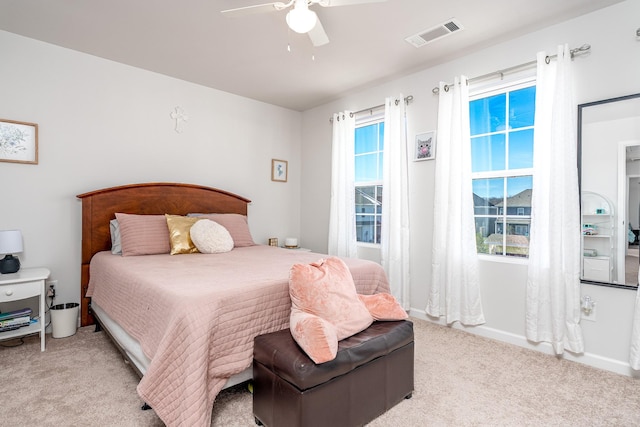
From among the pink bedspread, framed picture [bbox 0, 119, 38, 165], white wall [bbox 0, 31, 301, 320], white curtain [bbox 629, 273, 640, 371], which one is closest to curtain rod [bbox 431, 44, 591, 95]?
white curtain [bbox 629, 273, 640, 371]

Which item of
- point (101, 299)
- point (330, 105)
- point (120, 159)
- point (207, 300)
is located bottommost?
point (101, 299)

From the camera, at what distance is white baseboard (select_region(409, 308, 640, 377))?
2275mm

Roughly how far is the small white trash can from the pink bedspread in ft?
2.27

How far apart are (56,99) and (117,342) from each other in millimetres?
2262

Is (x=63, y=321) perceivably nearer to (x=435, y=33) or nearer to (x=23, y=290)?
(x=23, y=290)

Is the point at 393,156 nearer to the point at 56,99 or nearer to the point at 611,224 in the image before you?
the point at 611,224

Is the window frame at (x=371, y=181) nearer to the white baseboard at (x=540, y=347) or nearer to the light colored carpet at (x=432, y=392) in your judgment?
the white baseboard at (x=540, y=347)

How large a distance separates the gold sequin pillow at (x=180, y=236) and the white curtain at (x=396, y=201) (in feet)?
6.50

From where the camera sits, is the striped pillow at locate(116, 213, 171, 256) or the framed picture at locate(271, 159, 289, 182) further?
the framed picture at locate(271, 159, 289, 182)

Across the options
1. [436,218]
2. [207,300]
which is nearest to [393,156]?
[436,218]

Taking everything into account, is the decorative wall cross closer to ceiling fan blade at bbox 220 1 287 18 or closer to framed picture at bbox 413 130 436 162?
ceiling fan blade at bbox 220 1 287 18

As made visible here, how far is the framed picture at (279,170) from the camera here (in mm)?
4633

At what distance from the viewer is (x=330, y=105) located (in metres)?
4.45

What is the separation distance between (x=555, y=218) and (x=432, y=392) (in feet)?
5.13
